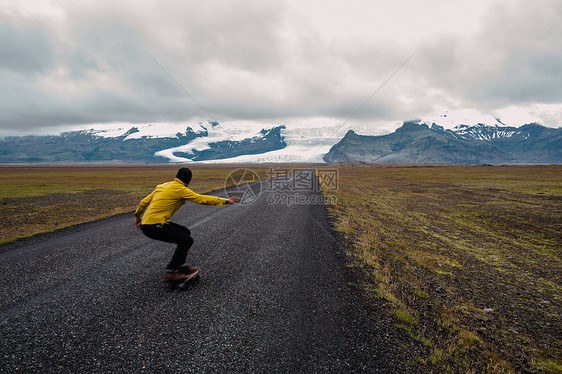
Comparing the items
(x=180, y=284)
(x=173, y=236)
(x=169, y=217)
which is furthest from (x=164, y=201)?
(x=180, y=284)

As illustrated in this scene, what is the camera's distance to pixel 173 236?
20.3ft

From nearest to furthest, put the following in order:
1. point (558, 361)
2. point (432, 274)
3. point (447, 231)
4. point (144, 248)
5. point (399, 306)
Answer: point (558, 361) < point (399, 306) < point (432, 274) < point (144, 248) < point (447, 231)

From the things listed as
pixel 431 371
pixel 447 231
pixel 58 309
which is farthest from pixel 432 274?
pixel 58 309

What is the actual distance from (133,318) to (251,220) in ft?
30.2

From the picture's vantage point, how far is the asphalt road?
3945 millimetres

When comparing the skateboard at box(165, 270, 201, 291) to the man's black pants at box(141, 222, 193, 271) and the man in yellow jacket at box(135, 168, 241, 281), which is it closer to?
the man in yellow jacket at box(135, 168, 241, 281)

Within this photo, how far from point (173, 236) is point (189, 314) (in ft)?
6.13

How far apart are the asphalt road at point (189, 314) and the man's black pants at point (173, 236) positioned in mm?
705

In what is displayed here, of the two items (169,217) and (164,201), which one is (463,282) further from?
(164,201)

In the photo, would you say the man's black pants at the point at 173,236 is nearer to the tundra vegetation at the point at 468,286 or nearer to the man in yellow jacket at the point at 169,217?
the man in yellow jacket at the point at 169,217

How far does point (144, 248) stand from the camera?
29.8 ft

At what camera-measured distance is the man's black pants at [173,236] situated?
6121 mm

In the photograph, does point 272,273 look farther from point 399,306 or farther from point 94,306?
point 94,306

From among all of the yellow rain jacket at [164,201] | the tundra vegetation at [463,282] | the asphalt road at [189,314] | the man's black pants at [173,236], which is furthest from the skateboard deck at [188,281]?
the tundra vegetation at [463,282]
